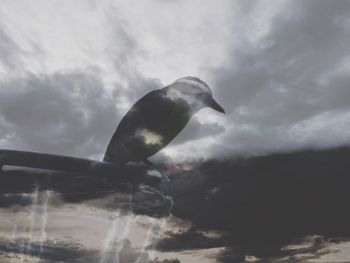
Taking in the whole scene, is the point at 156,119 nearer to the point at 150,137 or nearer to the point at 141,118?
the point at 141,118

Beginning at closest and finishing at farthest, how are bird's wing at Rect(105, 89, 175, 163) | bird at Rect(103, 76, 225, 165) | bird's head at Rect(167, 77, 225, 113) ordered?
bird at Rect(103, 76, 225, 165)
bird's wing at Rect(105, 89, 175, 163)
bird's head at Rect(167, 77, 225, 113)

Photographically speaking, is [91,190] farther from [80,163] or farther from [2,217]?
[2,217]

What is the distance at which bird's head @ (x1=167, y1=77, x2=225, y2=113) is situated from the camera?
27.4 feet

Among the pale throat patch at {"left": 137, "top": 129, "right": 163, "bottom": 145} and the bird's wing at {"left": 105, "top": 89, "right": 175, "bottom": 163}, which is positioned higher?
the bird's wing at {"left": 105, "top": 89, "right": 175, "bottom": 163}

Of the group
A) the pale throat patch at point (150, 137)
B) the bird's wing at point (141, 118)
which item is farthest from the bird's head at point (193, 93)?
the pale throat patch at point (150, 137)

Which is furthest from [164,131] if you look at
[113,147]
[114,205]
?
[114,205]

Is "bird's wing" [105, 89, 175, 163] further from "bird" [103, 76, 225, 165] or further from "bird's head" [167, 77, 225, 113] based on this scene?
"bird's head" [167, 77, 225, 113]

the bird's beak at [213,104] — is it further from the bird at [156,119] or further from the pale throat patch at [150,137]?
the pale throat patch at [150,137]

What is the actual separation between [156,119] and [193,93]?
1.43 m

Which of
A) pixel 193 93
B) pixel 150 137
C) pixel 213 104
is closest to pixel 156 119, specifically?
pixel 150 137

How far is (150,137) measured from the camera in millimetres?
7141

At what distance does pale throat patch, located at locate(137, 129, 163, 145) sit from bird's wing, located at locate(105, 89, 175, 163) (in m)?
0.09

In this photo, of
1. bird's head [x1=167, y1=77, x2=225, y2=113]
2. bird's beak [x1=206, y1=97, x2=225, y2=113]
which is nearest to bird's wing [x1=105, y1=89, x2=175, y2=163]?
bird's head [x1=167, y1=77, x2=225, y2=113]

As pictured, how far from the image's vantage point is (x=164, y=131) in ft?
24.3
